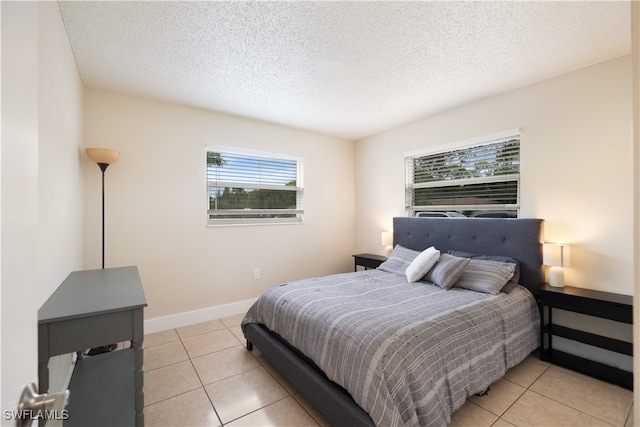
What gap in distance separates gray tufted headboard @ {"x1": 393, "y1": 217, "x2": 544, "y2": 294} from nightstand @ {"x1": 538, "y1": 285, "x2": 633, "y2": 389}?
204 millimetres

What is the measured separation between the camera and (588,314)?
210 centimetres

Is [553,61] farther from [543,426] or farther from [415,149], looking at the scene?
[543,426]

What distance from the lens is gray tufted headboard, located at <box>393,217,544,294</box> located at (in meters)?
2.53

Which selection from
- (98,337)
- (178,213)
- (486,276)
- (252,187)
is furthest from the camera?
(252,187)

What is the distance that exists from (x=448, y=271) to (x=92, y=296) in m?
2.63

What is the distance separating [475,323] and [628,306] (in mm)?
1092

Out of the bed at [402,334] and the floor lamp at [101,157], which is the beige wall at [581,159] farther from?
the floor lamp at [101,157]

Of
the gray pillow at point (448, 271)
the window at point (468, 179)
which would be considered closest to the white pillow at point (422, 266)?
the gray pillow at point (448, 271)

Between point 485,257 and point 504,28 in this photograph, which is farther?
point 485,257

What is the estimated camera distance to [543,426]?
1631 mm

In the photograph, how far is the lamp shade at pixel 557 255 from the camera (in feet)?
7.73

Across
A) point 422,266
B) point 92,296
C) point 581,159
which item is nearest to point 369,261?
point 422,266

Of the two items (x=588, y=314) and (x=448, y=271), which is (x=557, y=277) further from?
(x=448, y=271)

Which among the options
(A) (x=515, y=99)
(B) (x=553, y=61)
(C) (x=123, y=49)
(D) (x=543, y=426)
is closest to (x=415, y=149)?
(A) (x=515, y=99)
